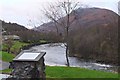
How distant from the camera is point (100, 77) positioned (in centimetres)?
1223

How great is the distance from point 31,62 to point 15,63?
48cm

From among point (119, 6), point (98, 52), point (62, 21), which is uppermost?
point (119, 6)

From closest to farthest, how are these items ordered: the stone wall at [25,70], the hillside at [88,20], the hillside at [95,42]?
the stone wall at [25,70] → the hillside at [88,20] → the hillside at [95,42]

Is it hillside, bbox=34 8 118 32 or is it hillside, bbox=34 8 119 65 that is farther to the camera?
hillside, bbox=34 8 119 65

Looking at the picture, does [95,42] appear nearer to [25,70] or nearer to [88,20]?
[88,20]

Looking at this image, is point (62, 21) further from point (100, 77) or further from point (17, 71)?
point (17, 71)

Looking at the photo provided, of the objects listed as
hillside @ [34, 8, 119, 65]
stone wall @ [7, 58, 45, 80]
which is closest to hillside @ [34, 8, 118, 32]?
hillside @ [34, 8, 119, 65]

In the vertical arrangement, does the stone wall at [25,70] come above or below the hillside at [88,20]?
below

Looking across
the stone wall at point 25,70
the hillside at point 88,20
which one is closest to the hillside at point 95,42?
the hillside at point 88,20

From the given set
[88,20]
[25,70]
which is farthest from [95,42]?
[25,70]

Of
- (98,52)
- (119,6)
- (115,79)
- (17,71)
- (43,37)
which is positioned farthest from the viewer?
(43,37)

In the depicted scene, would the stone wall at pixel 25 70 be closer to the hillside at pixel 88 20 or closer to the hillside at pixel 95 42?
the hillside at pixel 88 20

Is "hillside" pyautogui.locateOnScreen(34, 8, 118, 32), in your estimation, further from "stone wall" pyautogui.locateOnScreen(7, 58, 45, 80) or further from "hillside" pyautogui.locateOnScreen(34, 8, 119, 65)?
"stone wall" pyautogui.locateOnScreen(7, 58, 45, 80)

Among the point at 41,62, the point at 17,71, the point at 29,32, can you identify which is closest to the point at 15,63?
the point at 17,71
